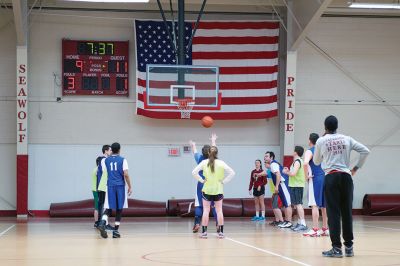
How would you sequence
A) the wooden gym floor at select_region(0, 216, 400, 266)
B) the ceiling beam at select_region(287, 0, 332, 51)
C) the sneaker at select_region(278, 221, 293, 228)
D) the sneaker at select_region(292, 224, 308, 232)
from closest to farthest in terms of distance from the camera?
the wooden gym floor at select_region(0, 216, 400, 266), the sneaker at select_region(292, 224, 308, 232), the sneaker at select_region(278, 221, 293, 228), the ceiling beam at select_region(287, 0, 332, 51)

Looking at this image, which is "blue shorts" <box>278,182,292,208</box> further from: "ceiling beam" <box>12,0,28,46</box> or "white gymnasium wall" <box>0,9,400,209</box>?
"ceiling beam" <box>12,0,28,46</box>

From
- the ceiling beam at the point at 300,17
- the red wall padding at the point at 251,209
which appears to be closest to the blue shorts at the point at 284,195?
the red wall padding at the point at 251,209

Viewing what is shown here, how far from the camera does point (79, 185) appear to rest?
22.7m

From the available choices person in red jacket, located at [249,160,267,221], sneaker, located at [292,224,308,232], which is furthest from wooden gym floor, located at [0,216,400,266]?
person in red jacket, located at [249,160,267,221]

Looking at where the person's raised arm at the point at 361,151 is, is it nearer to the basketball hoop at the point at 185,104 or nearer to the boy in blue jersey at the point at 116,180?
the boy in blue jersey at the point at 116,180

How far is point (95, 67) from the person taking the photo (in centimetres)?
2255

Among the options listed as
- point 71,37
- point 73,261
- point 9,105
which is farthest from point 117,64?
point 73,261

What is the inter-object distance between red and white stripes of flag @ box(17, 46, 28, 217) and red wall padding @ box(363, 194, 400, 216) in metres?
11.4

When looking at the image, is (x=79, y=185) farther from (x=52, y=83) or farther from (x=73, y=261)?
(x=73, y=261)

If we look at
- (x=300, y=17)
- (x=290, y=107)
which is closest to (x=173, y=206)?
(x=290, y=107)

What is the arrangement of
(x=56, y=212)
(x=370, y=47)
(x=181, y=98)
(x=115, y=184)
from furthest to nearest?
1. (x=370, y=47)
2. (x=56, y=212)
3. (x=181, y=98)
4. (x=115, y=184)

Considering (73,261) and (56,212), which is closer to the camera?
(73,261)

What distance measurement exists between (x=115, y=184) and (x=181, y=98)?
21.7 feet

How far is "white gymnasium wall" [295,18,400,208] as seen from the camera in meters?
23.7
